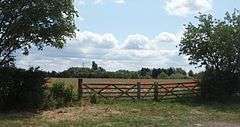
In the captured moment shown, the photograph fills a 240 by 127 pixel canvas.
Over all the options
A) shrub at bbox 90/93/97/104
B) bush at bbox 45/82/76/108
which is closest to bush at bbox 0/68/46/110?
bush at bbox 45/82/76/108

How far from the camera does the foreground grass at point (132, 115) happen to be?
87.4 feet

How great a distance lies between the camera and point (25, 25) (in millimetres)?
31547

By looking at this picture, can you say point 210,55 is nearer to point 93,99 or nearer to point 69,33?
point 93,99

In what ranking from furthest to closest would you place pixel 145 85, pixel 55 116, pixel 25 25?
1. pixel 145 85
2. pixel 25 25
3. pixel 55 116

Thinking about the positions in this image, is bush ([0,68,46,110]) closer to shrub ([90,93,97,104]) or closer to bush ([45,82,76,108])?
bush ([45,82,76,108])

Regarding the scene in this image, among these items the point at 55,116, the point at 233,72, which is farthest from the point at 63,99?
the point at 233,72

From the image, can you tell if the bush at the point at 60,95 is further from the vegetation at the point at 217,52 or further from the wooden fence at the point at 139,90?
the vegetation at the point at 217,52

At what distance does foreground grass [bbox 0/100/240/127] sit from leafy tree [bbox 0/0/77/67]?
441 cm

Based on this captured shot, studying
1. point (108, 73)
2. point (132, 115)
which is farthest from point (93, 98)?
point (108, 73)

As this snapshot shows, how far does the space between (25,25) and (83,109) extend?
19.4ft

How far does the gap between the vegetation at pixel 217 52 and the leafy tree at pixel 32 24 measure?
551 inches

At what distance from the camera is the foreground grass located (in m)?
26.6

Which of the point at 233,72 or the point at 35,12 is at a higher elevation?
the point at 35,12

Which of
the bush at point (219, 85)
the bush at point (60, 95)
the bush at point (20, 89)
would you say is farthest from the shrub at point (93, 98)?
the bush at point (219, 85)
